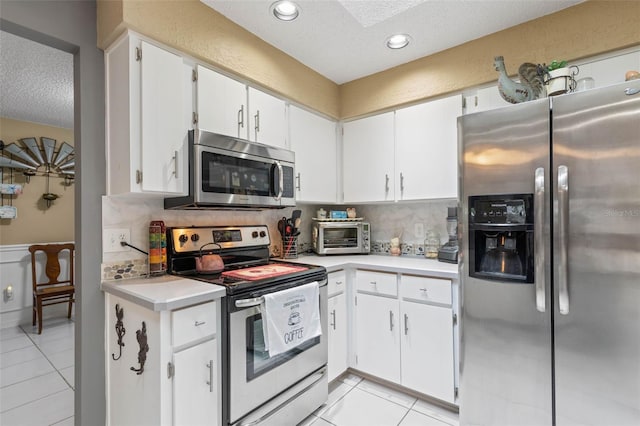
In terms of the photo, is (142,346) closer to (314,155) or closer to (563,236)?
(314,155)

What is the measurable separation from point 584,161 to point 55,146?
5251 mm

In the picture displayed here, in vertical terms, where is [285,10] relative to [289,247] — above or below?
above

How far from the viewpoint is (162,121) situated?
63.5 inches

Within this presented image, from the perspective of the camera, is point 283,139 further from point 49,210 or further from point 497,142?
point 49,210

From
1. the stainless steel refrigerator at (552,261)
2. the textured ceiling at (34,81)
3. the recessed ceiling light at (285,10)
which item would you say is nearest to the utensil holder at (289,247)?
the stainless steel refrigerator at (552,261)

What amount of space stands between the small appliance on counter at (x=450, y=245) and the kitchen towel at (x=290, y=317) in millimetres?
1037

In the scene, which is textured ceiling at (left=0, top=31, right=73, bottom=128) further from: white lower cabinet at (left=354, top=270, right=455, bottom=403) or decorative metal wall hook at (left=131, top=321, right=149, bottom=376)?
white lower cabinet at (left=354, top=270, right=455, bottom=403)

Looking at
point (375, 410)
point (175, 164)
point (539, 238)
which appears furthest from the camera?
point (375, 410)

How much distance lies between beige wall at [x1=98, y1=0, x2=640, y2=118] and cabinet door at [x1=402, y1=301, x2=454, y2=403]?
5.23 ft

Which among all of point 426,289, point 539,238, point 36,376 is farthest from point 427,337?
point 36,376

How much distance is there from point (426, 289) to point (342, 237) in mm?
922

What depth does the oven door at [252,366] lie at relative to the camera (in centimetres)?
149

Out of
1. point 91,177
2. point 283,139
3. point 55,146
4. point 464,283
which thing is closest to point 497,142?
point 464,283

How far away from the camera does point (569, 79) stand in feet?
5.17
